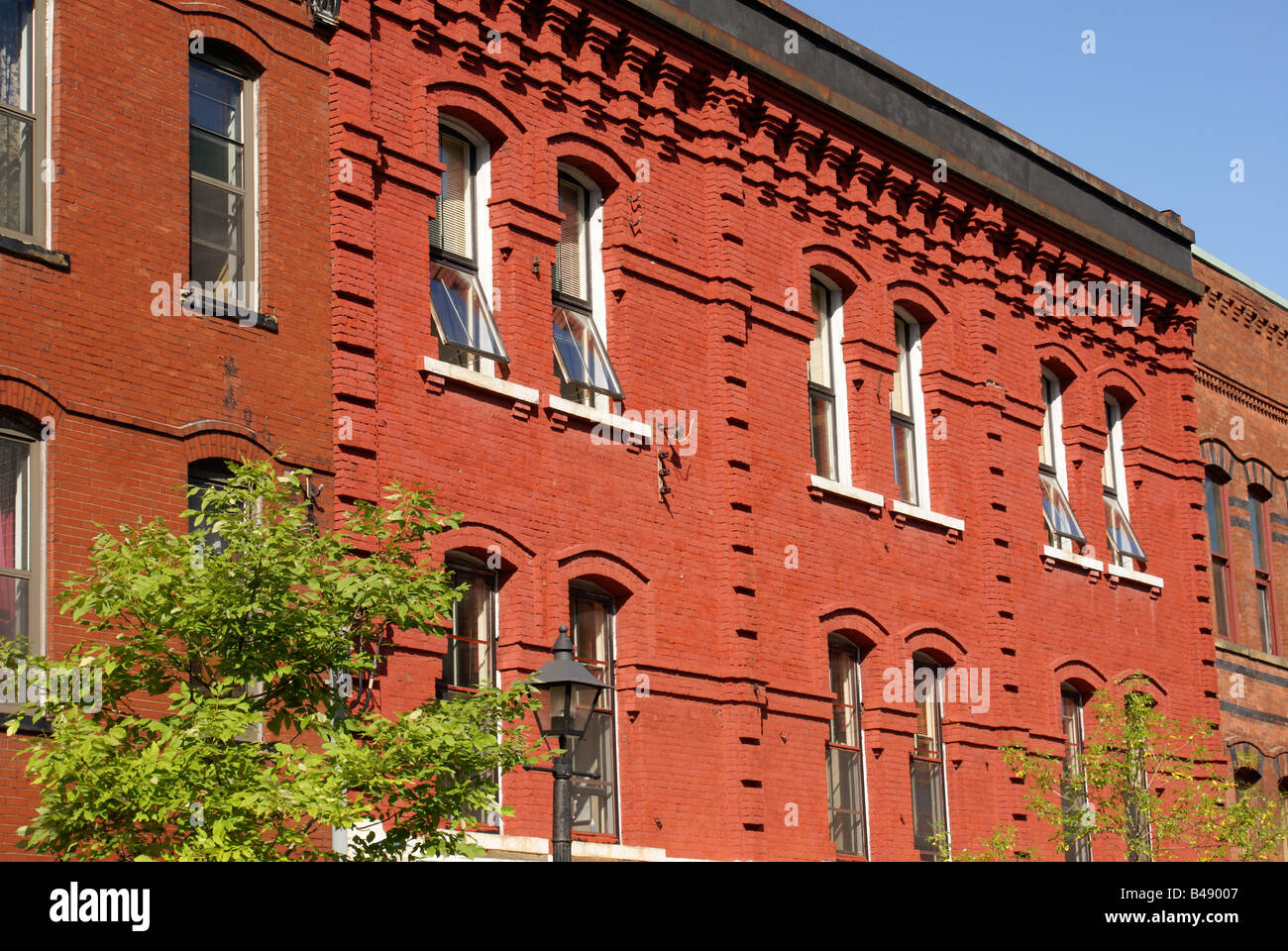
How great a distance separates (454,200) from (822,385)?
5.56 m

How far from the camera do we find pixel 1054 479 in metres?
24.0

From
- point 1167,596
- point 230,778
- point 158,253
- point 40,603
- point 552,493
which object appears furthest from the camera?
point 1167,596

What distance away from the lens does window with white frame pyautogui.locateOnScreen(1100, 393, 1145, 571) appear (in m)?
24.6

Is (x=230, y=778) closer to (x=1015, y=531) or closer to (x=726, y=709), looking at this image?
(x=726, y=709)

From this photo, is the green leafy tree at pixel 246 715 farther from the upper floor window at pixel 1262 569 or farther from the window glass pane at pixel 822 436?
the upper floor window at pixel 1262 569

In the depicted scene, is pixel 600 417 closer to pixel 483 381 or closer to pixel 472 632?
pixel 483 381

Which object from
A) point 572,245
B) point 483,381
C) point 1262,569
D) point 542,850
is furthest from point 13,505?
point 1262,569

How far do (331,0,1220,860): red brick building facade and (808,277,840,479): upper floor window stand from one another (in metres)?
0.03

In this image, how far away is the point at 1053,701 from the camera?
73.4ft

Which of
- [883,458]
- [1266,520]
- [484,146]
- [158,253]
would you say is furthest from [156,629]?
[1266,520]

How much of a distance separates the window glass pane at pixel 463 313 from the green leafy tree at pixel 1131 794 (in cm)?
810

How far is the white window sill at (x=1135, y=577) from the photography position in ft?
78.2

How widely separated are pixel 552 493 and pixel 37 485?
528 centimetres
